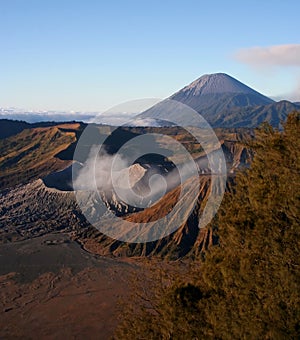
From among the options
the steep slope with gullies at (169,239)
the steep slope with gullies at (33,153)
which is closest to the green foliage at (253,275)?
the steep slope with gullies at (169,239)

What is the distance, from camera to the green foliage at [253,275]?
10227mm

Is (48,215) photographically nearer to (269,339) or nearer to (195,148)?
(195,148)

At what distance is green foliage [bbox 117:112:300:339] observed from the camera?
1023 centimetres

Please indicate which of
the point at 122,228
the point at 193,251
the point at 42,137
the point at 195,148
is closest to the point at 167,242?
the point at 193,251

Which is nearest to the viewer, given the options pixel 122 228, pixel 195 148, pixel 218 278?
pixel 218 278

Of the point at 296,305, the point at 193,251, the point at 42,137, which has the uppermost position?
the point at 296,305

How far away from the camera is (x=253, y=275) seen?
1102cm

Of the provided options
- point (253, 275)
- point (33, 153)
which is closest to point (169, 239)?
point (253, 275)

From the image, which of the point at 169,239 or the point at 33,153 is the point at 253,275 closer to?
the point at 169,239

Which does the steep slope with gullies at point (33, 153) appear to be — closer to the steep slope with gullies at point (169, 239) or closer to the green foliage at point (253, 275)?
the steep slope with gullies at point (169, 239)

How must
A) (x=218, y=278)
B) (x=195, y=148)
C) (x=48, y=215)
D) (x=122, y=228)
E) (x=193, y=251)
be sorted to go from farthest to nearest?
(x=195, y=148) < (x=48, y=215) < (x=122, y=228) < (x=193, y=251) < (x=218, y=278)

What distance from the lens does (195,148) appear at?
138125 millimetres

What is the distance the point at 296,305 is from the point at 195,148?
423ft

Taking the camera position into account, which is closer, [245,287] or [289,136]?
[245,287]
